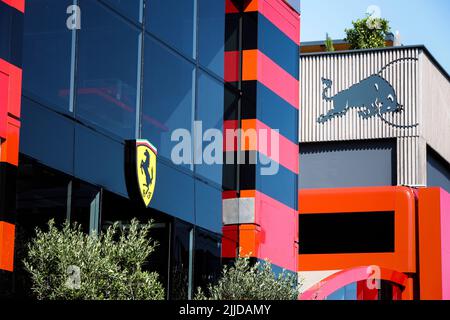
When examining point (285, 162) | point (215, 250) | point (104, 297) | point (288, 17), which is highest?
point (288, 17)

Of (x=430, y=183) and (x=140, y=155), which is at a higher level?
(x=430, y=183)

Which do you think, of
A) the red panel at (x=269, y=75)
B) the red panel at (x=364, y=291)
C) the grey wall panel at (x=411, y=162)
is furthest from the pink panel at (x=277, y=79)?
the grey wall panel at (x=411, y=162)

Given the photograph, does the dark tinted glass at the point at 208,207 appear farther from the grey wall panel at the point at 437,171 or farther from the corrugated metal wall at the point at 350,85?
the grey wall panel at the point at 437,171

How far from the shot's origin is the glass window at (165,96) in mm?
25750

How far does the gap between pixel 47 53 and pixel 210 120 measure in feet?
27.2

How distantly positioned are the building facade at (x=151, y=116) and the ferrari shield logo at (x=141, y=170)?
15 centimetres

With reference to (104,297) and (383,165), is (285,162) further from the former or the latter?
(383,165)

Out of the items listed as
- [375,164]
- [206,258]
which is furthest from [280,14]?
[375,164]

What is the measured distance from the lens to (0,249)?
1883 cm

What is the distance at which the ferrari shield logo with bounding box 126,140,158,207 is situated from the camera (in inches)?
953

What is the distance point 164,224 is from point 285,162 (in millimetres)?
6962

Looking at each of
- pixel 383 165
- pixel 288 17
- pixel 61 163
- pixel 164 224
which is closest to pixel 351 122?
pixel 383 165

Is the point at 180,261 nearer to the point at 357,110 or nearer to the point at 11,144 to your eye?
the point at 11,144

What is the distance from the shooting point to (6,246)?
62.4 feet
